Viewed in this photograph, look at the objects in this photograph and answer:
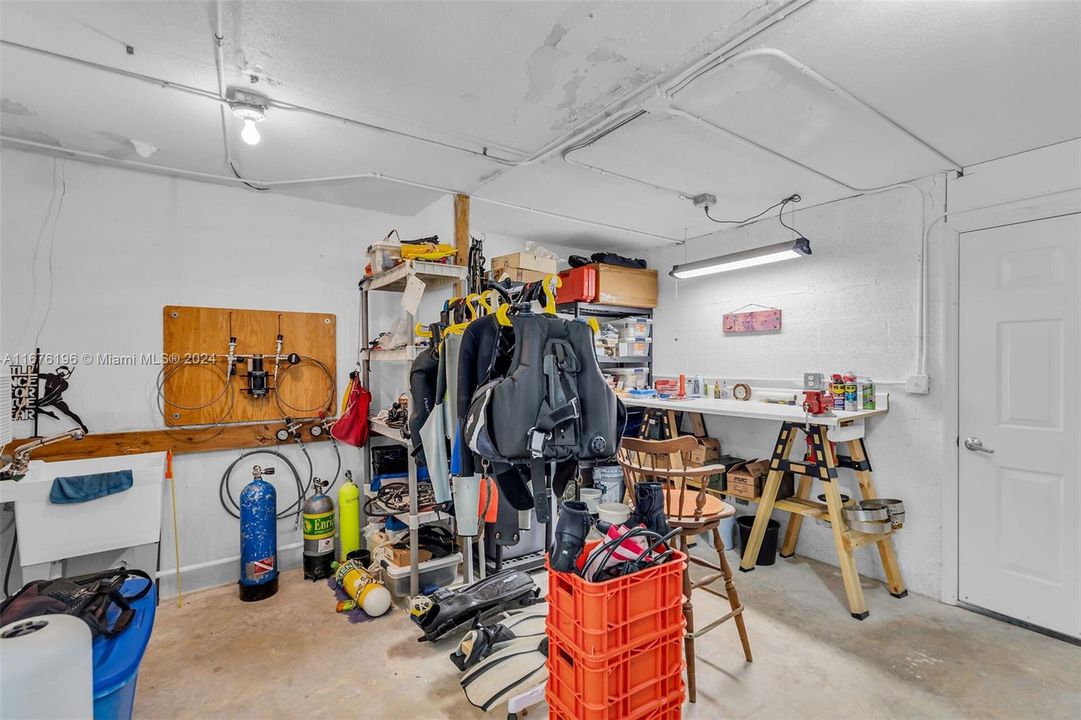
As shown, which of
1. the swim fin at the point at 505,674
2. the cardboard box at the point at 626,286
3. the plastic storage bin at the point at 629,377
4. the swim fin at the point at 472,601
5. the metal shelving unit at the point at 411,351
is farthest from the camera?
the plastic storage bin at the point at 629,377

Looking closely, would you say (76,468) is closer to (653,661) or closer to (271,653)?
(271,653)

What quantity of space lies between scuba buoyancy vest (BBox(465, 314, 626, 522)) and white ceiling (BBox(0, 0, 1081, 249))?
992 mm

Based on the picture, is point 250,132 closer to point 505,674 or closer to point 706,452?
point 505,674

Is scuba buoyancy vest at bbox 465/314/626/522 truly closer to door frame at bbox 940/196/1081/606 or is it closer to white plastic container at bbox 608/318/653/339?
door frame at bbox 940/196/1081/606

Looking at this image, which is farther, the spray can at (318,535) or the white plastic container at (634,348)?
the white plastic container at (634,348)

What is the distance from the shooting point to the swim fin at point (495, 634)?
2191 millimetres

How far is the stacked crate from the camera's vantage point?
4.71ft

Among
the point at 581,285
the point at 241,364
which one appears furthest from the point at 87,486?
the point at 581,285

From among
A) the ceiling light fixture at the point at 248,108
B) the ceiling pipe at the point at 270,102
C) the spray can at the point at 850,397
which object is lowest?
the spray can at the point at 850,397

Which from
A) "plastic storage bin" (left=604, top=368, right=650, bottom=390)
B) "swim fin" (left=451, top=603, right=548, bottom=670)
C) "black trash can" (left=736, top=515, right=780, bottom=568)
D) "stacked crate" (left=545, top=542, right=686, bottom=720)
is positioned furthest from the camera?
"plastic storage bin" (left=604, top=368, right=650, bottom=390)

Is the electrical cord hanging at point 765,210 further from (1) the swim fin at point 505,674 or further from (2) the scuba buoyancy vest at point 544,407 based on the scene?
(1) the swim fin at point 505,674

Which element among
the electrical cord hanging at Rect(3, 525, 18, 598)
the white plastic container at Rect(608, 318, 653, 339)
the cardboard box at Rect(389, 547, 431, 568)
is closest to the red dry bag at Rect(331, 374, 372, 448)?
the cardboard box at Rect(389, 547, 431, 568)

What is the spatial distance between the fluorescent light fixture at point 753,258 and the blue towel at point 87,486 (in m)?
3.76

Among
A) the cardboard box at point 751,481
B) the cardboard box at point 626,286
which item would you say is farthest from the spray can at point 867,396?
the cardboard box at point 626,286
